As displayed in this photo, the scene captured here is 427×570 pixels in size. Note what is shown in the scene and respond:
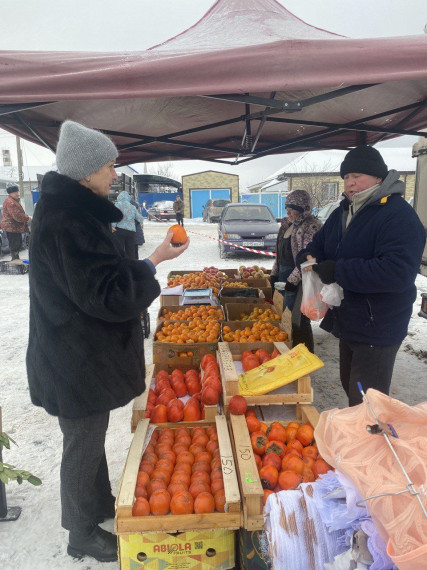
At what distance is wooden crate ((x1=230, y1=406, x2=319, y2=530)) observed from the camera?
5.67 ft

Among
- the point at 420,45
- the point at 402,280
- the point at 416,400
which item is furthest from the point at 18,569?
the point at 416,400

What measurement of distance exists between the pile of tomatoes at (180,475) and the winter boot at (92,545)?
475mm

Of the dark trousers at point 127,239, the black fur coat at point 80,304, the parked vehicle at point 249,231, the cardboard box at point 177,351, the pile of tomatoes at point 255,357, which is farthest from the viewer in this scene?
the parked vehicle at point 249,231

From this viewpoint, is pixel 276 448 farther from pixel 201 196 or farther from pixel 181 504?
pixel 201 196

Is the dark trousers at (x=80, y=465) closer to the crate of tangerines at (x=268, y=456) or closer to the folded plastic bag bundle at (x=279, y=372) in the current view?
the crate of tangerines at (x=268, y=456)

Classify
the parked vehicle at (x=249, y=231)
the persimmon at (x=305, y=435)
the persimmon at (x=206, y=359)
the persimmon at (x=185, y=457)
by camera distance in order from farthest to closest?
the parked vehicle at (x=249, y=231)
the persimmon at (x=206, y=359)
the persimmon at (x=305, y=435)
the persimmon at (x=185, y=457)

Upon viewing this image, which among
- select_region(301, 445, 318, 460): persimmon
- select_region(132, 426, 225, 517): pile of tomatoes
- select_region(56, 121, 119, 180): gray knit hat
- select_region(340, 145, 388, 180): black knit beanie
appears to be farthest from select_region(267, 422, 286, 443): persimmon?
select_region(56, 121, 119, 180): gray knit hat

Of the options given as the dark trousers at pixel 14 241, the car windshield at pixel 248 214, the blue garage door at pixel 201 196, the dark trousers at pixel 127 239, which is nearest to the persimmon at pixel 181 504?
the dark trousers at pixel 127 239

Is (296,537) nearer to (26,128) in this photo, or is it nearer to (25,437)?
(25,437)

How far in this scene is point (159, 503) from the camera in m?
1.80

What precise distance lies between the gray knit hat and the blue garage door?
39.2 meters

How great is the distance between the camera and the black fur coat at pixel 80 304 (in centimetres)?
164

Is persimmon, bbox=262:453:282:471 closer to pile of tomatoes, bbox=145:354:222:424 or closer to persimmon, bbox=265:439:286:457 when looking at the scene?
persimmon, bbox=265:439:286:457

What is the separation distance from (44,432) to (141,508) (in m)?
2.08
